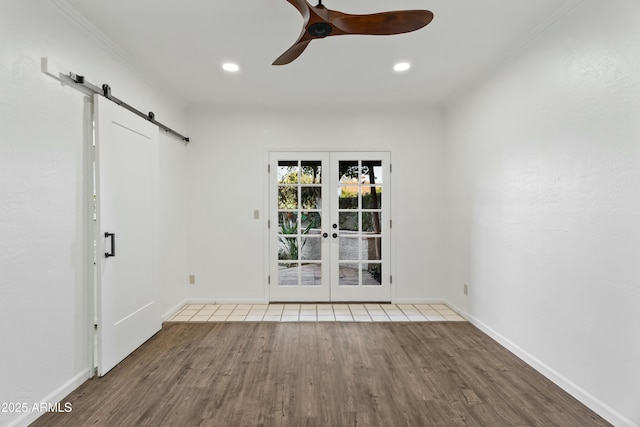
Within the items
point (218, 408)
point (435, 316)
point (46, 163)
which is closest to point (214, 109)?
point (46, 163)

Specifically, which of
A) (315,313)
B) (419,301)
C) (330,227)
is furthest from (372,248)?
(315,313)

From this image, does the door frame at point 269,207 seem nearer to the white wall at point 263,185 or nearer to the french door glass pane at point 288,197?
the white wall at point 263,185

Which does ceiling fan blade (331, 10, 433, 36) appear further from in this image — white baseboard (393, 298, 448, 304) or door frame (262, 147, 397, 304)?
white baseboard (393, 298, 448, 304)

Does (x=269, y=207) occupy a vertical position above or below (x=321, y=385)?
above

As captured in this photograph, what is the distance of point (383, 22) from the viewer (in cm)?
177

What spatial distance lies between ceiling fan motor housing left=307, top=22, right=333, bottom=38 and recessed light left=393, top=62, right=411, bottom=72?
1334 mm

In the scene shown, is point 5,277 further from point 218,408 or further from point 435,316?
point 435,316

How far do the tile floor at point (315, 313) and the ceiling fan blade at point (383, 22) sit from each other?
2.80 m

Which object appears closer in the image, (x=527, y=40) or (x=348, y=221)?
(x=527, y=40)

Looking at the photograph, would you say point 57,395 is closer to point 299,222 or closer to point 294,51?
point 294,51

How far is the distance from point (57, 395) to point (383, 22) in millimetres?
2938

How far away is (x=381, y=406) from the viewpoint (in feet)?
6.56

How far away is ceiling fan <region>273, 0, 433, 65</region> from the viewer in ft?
5.54

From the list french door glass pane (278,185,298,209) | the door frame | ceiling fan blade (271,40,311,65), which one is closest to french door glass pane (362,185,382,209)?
the door frame
